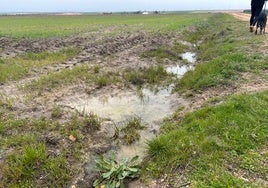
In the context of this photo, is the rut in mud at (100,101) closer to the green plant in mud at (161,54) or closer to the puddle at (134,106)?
the puddle at (134,106)

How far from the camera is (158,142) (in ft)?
20.2

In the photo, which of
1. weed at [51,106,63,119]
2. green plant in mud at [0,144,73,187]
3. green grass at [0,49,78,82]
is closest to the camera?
green plant in mud at [0,144,73,187]

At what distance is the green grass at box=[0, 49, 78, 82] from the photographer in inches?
450

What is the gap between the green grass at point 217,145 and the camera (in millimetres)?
5035

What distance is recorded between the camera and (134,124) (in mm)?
7660

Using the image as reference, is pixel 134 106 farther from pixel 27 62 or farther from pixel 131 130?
pixel 27 62

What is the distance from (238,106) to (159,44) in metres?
12.5

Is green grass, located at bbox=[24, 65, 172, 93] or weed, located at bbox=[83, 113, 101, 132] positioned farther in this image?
green grass, located at bbox=[24, 65, 172, 93]

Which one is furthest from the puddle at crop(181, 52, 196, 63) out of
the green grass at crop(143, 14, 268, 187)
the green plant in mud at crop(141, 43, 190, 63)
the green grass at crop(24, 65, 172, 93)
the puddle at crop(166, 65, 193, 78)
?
the green grass at crop(143, 14, 268, 187)

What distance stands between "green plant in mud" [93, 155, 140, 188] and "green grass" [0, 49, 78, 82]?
22.2ft

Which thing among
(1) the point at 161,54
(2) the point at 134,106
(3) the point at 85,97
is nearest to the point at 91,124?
(2) the point at 134,106

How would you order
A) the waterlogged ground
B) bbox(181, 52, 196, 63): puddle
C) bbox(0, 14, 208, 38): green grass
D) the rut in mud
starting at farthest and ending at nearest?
bbox(0, 14, 208, 38): green grass, bbox(181, 52, 196, 63): puddle, the rut in mud, the waterlogged ground

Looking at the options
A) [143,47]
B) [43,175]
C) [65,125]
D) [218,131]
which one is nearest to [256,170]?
[218,131]

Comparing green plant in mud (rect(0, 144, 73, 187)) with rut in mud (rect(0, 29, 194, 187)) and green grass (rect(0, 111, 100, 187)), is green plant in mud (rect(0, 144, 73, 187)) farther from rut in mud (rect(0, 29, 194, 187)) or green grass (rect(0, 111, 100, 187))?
rut in mud (rect(0, 29, 194, 187))
